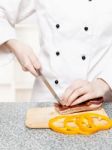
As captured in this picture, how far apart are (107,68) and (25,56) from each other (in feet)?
0.65

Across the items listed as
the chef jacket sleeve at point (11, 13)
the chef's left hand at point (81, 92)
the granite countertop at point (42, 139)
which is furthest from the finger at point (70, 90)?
the chef jacket sleeve at point (11, 13)

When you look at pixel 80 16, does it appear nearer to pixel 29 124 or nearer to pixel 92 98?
pixel 92 98

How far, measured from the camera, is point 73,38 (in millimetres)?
1030

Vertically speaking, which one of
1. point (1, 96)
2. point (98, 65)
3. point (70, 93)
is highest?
point (70, 93)

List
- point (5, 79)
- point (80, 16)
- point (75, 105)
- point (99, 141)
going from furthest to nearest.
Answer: point (5, 79) → point (80, 16) → point (75, 105) → point (99, 141)

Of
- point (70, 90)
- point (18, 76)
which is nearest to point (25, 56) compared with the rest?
point (70, 90)

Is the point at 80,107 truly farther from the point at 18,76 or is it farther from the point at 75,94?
the point at 18,76

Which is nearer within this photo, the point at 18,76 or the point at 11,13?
the point at 11,13

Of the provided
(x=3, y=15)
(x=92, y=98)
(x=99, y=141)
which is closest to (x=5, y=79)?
(x=3, y=15)

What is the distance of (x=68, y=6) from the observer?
103 cm

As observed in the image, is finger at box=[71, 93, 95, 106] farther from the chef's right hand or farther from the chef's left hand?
the chef's right hand

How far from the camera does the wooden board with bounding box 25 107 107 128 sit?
2.57ft

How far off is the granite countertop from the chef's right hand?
15cm

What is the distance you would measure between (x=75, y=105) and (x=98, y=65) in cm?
22
